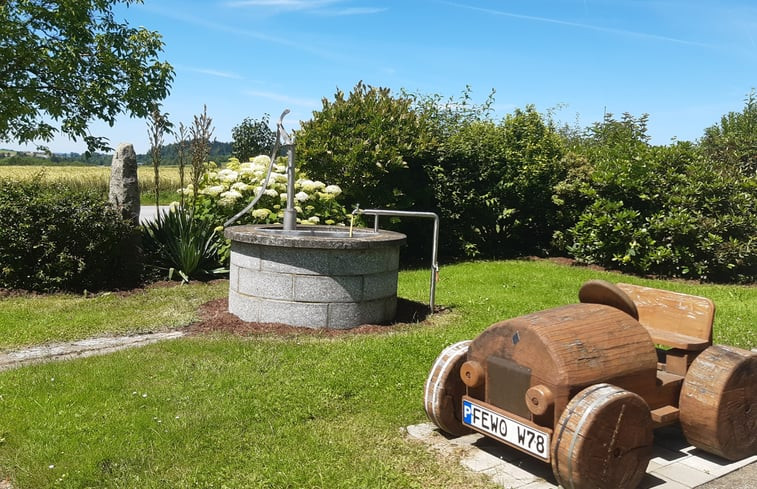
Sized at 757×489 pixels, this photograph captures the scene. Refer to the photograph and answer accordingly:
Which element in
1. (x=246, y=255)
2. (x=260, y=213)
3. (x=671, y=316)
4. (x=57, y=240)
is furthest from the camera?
(x=260, y=213)

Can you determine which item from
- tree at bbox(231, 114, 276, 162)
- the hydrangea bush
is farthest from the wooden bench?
tree at bbox(231, 114, 276, 162)

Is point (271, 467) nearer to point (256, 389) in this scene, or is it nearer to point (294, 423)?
point (294, 423)

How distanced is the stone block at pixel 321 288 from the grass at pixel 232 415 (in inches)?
20.0

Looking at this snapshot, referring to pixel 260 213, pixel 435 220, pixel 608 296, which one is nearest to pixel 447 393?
pixel 608 296

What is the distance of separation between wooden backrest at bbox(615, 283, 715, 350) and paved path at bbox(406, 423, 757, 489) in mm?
685

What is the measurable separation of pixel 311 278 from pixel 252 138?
60.5 feet

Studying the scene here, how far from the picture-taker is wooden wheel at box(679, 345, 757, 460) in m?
3.87

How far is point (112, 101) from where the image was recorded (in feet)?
43.0

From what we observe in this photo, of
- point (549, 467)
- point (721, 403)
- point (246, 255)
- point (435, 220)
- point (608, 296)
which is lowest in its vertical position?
point (549, 467)

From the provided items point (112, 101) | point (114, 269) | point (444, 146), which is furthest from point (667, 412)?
point (112, 101)

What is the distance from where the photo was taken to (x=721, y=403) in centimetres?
386

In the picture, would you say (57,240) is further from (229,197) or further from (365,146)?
(365,146)

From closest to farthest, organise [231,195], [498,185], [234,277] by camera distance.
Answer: [234,277]
[231,195]
[498,185]

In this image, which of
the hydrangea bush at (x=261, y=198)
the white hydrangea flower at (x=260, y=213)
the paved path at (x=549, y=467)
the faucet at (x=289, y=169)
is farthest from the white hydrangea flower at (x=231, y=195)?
the paved path at (x=549, y=467)
